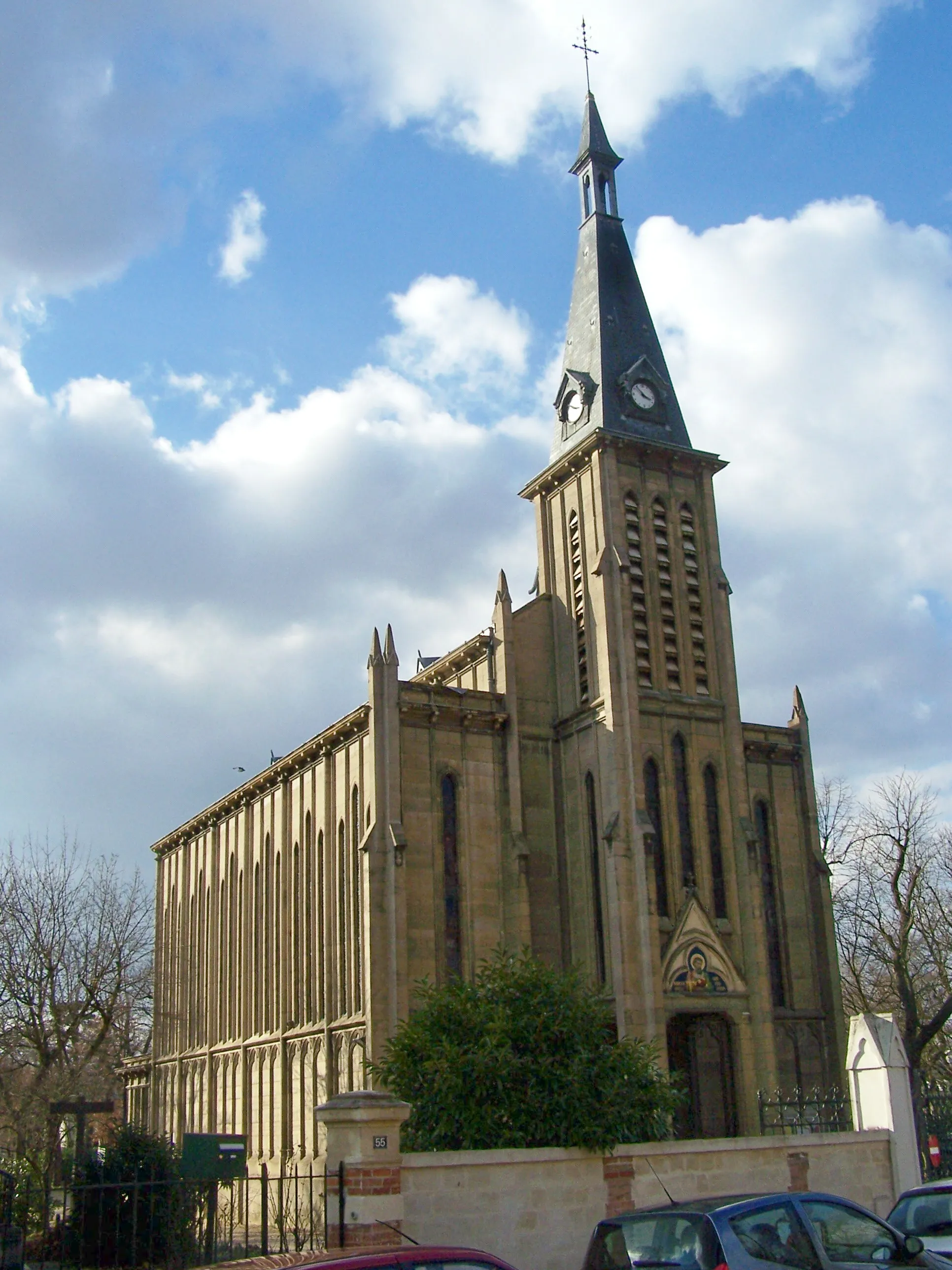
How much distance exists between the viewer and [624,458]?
3900 centimetres

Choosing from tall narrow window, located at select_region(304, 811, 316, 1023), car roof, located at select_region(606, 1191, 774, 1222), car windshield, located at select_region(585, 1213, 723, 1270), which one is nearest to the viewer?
car windshield, located at select_region(585, 1213, 723, 1270)

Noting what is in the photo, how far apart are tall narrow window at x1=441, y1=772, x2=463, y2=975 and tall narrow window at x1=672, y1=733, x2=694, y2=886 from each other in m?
6.15

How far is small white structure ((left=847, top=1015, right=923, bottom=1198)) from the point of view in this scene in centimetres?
1970

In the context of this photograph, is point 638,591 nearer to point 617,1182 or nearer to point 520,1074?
point 520,1074

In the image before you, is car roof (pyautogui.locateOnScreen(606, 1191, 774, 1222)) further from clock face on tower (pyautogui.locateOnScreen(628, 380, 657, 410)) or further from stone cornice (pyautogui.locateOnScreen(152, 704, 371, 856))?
clock face on tower (pyautogui.locateOnScreen(628, 380, 657, 410))

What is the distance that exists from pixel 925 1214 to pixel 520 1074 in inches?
229

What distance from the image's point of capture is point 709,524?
39812 millimetres

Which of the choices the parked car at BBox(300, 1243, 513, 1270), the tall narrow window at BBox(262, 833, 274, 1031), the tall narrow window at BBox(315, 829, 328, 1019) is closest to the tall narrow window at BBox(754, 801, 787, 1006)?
the tall narrow window at BBox(315, 829, 328, 1019)

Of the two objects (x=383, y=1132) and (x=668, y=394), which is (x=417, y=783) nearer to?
(x=668, y=394)

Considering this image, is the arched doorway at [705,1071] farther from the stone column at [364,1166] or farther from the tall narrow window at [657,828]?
the stone column at [364,1166]

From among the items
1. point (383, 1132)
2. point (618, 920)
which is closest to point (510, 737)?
point (618, 920)

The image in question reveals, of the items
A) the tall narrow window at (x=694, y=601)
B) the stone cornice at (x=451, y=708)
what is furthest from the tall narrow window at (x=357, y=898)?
the tall narrow window at (x=694, y=601)

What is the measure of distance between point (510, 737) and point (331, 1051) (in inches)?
389

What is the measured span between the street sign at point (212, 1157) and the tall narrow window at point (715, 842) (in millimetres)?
22181
